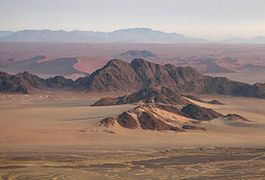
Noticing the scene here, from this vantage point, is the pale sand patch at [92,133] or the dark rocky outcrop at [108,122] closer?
the pale sand patch at [92,133]

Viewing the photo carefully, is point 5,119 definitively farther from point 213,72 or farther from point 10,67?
point 10,67

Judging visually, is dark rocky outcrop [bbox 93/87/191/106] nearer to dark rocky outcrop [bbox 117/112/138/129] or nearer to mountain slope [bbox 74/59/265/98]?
dark rocky outcrop [bbox 117/112/138/129]

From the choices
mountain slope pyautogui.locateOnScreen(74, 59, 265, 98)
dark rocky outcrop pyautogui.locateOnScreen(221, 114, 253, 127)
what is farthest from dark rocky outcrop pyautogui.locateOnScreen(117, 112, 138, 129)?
mountain slope pyautogui.locateOnScreen(74, 59, 265, 98)

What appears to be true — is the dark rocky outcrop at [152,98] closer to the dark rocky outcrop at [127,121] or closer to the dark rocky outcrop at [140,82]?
the dark rocky outcrop at [127,121]

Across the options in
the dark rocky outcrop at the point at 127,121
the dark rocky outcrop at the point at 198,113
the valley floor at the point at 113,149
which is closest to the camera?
the valley floor at the point at 113,149

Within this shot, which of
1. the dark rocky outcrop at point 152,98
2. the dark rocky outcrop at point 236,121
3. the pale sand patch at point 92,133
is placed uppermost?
the dark rocky outcrop at point 152,98

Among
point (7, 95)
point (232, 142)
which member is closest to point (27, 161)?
point (232, 142)

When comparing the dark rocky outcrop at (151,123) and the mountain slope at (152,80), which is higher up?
the mountain slope at (152,80)

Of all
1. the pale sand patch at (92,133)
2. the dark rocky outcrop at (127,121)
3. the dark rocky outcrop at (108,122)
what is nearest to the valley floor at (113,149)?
the pale sand patch at (92,133)
